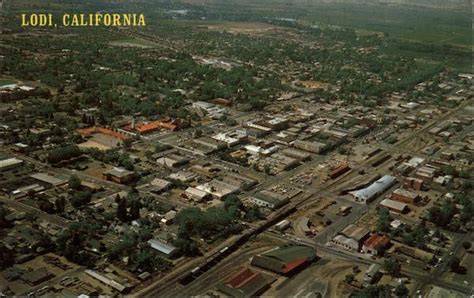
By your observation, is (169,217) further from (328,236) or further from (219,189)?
(328,236)

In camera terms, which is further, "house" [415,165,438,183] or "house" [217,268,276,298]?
"house" [415,165,438,183]

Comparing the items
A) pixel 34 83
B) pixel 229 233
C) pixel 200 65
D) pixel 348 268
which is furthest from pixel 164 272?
pixel 200 65

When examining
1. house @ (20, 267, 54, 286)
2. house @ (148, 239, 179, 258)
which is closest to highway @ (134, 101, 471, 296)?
house @ (148, 239, 179, 258)

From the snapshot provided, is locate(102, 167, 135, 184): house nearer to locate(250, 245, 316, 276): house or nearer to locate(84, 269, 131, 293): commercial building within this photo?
locate(84, 269, 131, 293): commercial building

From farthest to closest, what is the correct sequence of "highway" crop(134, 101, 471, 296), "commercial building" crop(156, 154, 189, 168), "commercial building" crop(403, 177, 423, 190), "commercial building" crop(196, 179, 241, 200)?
"commercial building" crop(156, 154, 189, 168) → "commercial building" crop(403, 177, 423, 190) → "commercial building" crop(196, 179, 241, 200) → "highway" crop(134, 101, 471, 296)

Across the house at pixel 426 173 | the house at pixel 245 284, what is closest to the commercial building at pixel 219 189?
the house at pixel 245 284

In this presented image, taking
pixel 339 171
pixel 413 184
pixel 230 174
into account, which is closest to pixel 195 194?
pixel 230 174

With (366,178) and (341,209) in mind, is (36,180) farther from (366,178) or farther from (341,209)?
(366,178)
